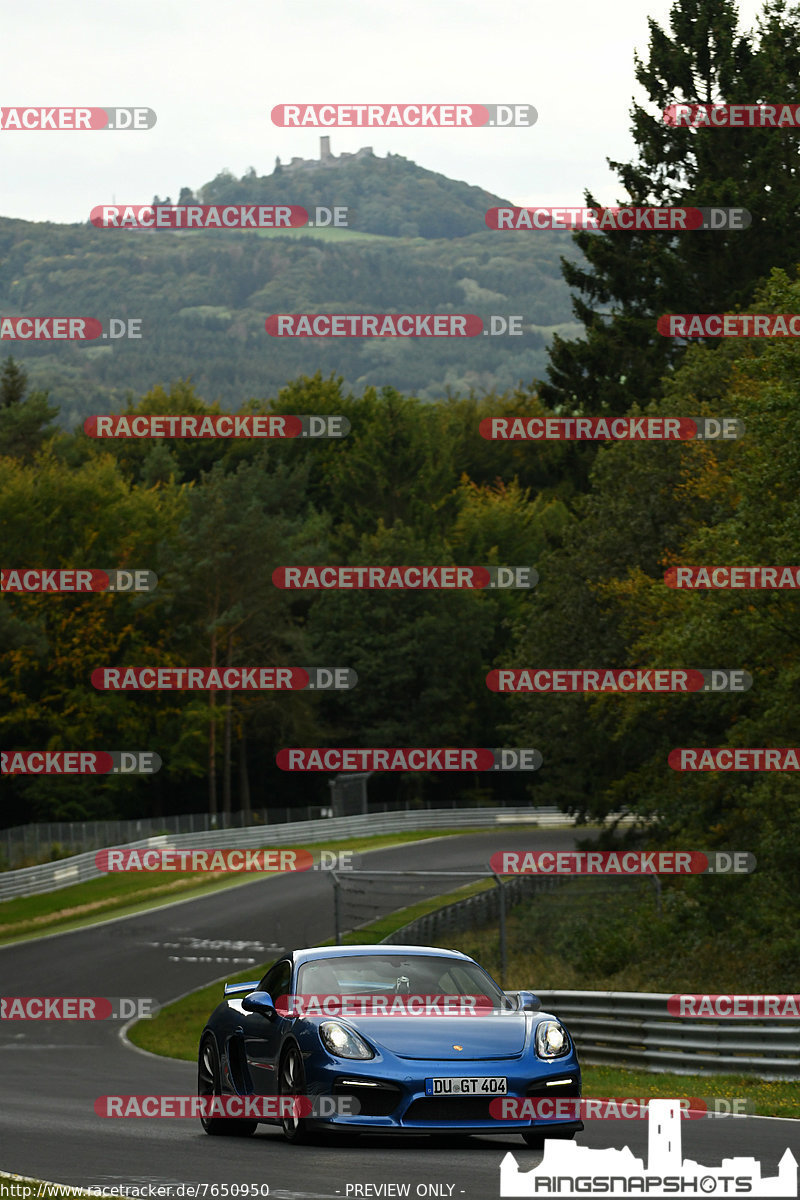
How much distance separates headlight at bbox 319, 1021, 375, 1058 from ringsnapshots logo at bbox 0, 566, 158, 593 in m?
58.6

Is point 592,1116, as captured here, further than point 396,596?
No

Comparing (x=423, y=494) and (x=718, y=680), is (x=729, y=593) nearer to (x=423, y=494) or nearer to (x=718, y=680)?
(x=718, y=680)

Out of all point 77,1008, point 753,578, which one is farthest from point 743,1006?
point 77,1008

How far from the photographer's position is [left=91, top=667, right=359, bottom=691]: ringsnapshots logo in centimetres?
7188

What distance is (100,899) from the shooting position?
47562 millimetres

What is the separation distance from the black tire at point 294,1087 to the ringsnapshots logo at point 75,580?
58220 millimetres

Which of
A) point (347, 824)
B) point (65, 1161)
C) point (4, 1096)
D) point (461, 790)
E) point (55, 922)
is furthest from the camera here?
point (461, 790)

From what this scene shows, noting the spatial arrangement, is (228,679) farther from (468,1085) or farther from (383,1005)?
(468,1085)

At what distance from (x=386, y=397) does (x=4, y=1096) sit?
7747 centimetres

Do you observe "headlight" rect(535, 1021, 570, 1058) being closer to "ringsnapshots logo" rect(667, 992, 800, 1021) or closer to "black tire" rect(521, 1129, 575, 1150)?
"black tire" rect(521, 1129, 575, 1150)

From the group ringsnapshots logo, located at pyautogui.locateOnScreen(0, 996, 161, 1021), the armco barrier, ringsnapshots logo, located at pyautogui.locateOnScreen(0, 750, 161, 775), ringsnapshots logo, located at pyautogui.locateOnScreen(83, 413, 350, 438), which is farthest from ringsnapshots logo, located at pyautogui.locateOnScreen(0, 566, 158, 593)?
ringsnapshots logo, located at pyautogui.locateOnScreen(0, 996, 161, 1021)

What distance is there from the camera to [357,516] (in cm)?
8606

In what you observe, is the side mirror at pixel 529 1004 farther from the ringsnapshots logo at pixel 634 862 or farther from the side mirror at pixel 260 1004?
the ringsnapshots logo at pixel 634 862

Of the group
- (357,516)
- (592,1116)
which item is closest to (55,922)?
(592,1116)
